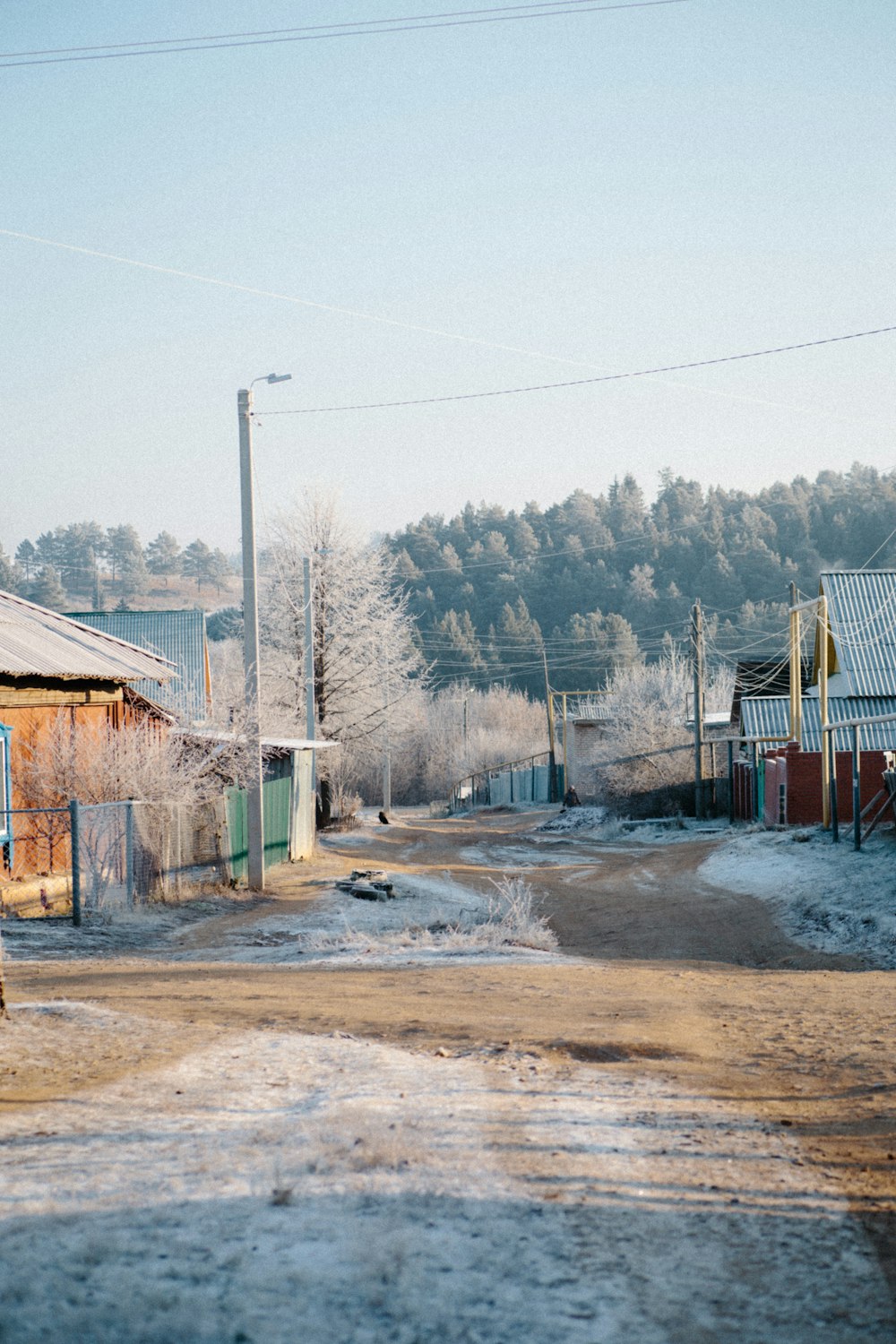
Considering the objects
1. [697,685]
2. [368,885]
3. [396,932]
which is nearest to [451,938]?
[396,932]

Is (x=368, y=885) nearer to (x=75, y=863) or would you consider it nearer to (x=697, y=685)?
(x=75, y=863)

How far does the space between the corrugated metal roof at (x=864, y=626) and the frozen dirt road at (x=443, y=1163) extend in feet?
78.4

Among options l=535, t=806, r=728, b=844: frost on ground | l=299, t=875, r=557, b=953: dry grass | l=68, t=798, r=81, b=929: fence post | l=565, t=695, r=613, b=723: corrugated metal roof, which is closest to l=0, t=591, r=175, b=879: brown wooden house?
l=68, t=798, r=81, b=929: fence post

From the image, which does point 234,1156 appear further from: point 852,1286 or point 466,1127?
point 852,1286

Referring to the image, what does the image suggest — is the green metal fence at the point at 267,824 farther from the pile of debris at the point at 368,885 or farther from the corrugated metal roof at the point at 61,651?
the corrugated metal roof at the point at 61,651

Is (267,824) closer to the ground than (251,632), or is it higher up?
closer to the ground

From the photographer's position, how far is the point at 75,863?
47.2 ft

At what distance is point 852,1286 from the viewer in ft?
13.1

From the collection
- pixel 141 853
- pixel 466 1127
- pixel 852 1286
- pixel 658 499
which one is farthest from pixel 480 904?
pixel 658 499

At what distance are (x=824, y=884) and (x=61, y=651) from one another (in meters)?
12.7

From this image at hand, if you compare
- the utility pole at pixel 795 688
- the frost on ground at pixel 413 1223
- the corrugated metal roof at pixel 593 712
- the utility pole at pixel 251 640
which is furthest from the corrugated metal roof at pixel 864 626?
the frost on ground at pixel 413 1223

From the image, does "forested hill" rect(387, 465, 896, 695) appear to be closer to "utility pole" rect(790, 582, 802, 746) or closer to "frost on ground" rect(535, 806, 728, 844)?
"frost on ground" rect(535, 806, 728, 844)

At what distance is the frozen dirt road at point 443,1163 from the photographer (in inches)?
145

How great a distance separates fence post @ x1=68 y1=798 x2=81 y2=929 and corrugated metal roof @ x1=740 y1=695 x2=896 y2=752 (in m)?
18.8
